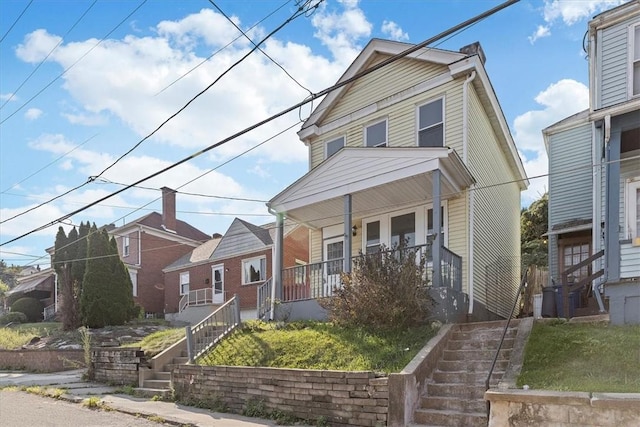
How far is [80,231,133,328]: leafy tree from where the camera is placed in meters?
22.0

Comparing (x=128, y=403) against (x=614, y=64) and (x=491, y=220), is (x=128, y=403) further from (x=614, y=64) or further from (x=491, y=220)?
(x=614, y=64)

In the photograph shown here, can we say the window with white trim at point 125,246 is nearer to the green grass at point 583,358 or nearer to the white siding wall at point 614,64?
the white siding wall at point 614,64

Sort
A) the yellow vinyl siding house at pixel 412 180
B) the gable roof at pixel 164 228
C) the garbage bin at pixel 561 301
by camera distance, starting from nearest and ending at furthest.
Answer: the garbage bin at pixel 561 301
the yellow vinyl siding house at pixel 412 180
the gable roof at pixel 164 228

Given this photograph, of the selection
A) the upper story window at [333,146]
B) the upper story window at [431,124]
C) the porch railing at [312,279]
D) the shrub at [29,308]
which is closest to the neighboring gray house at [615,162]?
the porch railing at [312,279]

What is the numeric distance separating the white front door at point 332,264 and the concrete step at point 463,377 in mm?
4332

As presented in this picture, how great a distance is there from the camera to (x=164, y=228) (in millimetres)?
33531

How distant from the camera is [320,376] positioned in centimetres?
764

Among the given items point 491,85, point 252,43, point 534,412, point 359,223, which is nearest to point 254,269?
point 359,223

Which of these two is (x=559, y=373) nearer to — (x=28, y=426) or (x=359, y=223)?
(x=28, y=426)

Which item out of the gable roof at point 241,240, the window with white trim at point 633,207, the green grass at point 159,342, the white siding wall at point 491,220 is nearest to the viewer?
the window with white trim at point 633,207

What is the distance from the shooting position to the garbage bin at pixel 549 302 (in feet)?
40.4

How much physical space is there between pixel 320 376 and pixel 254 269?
1817 cm

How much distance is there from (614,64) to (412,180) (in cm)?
475

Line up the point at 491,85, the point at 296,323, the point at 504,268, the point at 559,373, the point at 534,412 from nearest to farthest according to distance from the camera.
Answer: the point at 534,412, the point at 559,373, the point at 296,323, the point at 491,85, the point at 504,268
